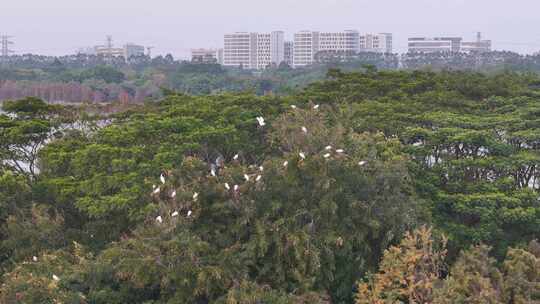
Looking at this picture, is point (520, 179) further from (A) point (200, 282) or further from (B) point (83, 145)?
(B) point (83, 145)

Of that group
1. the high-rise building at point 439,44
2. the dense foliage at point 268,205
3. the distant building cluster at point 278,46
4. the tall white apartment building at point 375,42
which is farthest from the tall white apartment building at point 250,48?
the dense foliage at point 268,205

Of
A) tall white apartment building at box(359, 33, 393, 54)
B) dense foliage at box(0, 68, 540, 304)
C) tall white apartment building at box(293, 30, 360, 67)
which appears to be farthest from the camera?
tall white apartment building at box(359, 33, 393, 54)

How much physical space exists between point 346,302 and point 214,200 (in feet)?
7.01

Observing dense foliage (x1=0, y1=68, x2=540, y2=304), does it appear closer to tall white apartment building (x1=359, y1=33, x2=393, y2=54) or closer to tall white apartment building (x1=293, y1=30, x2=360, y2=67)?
tall white apartment building (x1=293, y1=30, x2=360, y2=67)

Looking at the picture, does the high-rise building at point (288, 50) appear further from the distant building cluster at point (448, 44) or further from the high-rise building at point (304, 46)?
the distant building cluster at point (448, 44)

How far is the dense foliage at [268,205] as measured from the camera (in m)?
7.82

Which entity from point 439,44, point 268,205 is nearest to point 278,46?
point 439,44

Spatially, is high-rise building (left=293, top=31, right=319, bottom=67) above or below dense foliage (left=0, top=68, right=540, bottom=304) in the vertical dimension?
above

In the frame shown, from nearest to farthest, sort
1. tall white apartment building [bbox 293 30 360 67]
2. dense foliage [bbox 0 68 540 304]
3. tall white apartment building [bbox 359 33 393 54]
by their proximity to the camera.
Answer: dense foliage [bbox 0 68 540 304] < tall white apartment building [bbox 293 30 360 67] < tall white apartment building [bbox 359 33 393 54]

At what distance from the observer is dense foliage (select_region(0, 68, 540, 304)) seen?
7824 millimetres

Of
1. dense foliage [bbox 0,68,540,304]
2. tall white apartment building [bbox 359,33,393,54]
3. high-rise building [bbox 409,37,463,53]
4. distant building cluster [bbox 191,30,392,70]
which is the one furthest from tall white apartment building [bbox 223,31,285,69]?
dense foliage [bbox 0,68,540,304]

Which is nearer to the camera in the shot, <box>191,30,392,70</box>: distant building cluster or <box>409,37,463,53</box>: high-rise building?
<box>191,30,392,70</box>: distant building cluster

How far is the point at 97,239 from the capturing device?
32.7ft

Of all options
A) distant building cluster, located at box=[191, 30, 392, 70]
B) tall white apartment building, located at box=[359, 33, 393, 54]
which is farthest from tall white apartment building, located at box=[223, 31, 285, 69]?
tall white apartment building, located at box=[359, 33, 393, 54]
